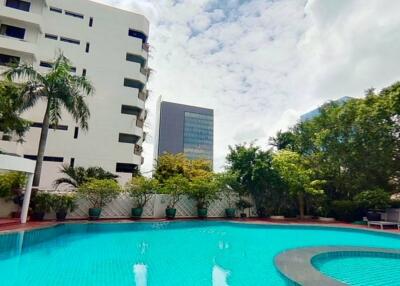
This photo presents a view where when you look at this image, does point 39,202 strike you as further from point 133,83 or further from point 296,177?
point 296,177

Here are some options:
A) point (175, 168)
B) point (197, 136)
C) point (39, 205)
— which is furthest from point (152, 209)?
point (197, 136)

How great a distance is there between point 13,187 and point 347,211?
68.0 feet

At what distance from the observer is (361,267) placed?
24.9ft

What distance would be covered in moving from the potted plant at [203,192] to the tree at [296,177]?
487 cm

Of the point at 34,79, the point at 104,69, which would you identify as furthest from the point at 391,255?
the point at 104,69

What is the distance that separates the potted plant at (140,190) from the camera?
56.2 feet

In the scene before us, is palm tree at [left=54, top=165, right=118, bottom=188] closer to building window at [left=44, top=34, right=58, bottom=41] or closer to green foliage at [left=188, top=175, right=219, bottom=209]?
green foliage at [left=188, top=175, right=219, bottom=209]

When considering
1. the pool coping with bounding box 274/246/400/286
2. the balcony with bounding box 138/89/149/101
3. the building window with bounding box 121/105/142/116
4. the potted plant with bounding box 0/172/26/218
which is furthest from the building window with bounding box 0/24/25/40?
the pool coping with bounding box 274/246/400/286

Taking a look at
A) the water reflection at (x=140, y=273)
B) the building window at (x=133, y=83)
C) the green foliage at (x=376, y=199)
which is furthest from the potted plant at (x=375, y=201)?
the building window at (x=133, y=83)

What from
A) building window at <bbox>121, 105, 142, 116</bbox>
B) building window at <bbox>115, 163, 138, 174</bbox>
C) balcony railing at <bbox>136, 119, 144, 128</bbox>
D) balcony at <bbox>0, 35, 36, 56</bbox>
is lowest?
building window at <bbox>115, 163, 138, 174</bbox>

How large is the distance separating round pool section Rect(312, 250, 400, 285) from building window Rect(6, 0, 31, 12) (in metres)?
26.7

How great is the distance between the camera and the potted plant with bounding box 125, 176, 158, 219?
56.2 feet

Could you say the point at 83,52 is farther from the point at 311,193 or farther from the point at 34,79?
the point at 311,193

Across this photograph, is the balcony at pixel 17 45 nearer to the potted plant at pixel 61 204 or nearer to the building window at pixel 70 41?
the building window at pixel 70 41
